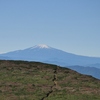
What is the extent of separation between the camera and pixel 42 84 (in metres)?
62.8

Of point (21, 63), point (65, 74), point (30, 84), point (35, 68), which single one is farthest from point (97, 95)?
point (21, 63)

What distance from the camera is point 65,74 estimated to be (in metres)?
76.9

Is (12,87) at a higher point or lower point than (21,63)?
lower

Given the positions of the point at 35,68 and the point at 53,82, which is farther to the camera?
the point at 35,68

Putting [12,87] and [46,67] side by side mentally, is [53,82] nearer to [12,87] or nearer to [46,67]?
[12,87]

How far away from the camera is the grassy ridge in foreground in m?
51.8

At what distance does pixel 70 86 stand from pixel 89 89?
5.25m

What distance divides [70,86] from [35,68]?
24.4 meters

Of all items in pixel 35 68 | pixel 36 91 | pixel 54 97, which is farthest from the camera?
pixel 35 68

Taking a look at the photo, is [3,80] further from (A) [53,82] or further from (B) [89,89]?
(B) [89,89]

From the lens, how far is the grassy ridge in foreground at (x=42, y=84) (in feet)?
170

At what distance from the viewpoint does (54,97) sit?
50.3 meters

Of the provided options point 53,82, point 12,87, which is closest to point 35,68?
point 53,82

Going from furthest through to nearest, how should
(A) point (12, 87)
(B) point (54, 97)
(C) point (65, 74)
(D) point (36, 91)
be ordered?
(C) point (65, 74) → (A) point (12, 87) → (D) point (36, 91) → (B) point (54, 97)
